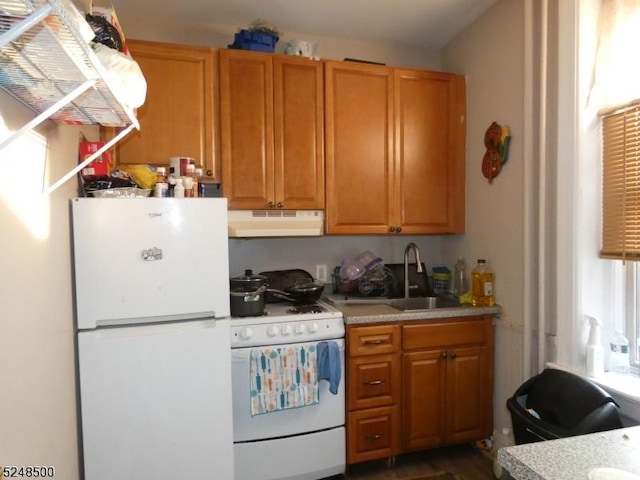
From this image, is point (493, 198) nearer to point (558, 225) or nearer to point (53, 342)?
point (558, 225)

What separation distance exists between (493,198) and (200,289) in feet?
5.76

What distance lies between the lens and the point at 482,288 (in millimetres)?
2250

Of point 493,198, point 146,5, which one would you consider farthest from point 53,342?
point 493,198

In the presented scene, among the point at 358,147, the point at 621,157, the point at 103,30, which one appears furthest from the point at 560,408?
the point at 103,30

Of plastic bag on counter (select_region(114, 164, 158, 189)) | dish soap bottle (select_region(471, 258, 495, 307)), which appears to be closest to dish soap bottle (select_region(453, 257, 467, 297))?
dish soap bottle (select_region(471, 258, 495, 307))

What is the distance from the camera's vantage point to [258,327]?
6.18 ft

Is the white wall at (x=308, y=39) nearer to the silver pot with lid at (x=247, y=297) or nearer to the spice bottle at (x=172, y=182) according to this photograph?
the spice bottle at (x=172, y=182)

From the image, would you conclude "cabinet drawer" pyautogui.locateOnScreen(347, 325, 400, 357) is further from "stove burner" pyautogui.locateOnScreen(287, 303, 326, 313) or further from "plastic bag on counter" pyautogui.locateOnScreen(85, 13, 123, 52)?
"plastic bag on counter" pyautogui.locateOnScreen(85, 13, 123, 52)

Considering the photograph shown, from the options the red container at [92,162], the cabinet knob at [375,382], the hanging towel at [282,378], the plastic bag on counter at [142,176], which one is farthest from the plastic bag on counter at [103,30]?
the cabinet knob at [375,382]

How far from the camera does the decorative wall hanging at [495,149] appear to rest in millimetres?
2129

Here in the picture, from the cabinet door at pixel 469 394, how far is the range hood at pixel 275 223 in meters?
1.09

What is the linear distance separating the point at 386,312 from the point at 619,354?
3.44 ft

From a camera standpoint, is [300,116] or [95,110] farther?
[300,116]

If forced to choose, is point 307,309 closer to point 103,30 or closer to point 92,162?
point 92,162
